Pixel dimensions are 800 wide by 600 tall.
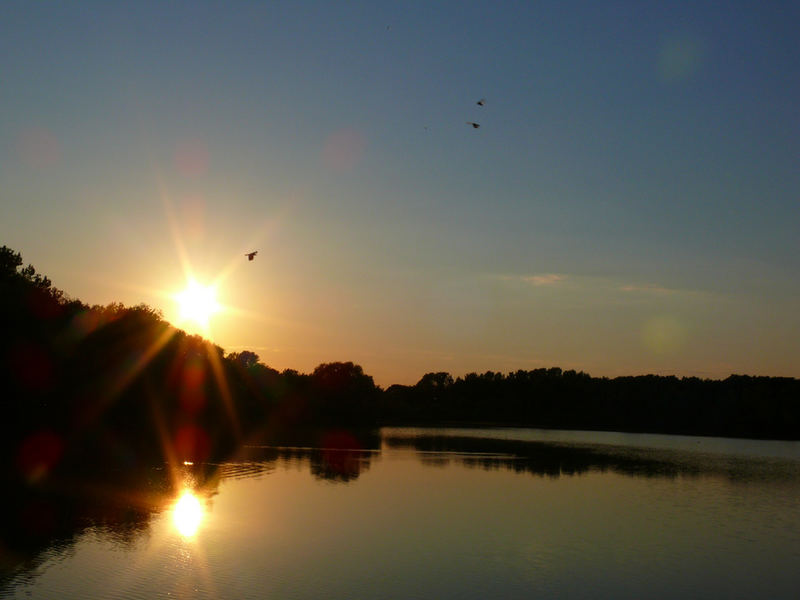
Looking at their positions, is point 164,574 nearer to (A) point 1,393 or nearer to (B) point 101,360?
(A) point 1,393

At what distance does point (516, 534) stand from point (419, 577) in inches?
318

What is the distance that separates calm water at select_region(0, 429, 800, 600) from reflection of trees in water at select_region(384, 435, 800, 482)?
454cm

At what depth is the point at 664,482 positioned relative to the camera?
48219 mm

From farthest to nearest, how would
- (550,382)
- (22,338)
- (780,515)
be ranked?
1. (550,382)
2. (22,338)
3. (780,515)

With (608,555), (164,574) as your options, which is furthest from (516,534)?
(164,574)

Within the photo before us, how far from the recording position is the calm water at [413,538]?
19719mm

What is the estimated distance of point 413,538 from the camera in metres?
26.7

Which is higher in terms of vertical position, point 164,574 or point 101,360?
point 101,360

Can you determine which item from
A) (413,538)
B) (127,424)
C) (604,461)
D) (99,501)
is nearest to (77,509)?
(99,501)

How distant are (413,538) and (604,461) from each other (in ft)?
136

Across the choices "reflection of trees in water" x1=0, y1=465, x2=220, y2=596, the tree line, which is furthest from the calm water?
the tree line

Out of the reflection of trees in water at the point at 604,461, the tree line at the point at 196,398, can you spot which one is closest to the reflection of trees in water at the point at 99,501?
the tree line at the point at 196,398

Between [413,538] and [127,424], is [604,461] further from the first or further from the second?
[413,538]

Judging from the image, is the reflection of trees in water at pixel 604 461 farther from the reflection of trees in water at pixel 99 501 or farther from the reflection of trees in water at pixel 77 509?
the reflection of trees in water at pixel 77 509
